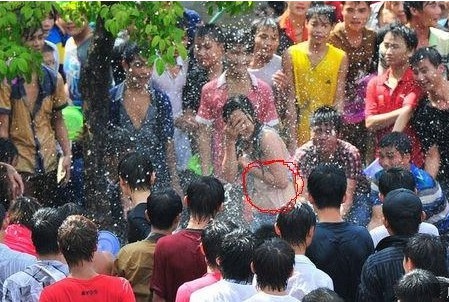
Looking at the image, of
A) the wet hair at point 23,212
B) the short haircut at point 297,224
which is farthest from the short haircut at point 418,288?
the wet hair at point 23,212

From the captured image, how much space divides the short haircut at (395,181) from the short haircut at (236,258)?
1.79 m

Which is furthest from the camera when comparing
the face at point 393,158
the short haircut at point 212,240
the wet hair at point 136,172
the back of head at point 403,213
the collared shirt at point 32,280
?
the face at point 393,158

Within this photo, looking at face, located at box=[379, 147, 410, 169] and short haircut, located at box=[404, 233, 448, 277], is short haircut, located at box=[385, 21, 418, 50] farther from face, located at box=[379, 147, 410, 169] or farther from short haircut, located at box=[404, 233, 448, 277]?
short haircut, located at box=[404, 233, 448, 277]

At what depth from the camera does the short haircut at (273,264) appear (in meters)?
8.33

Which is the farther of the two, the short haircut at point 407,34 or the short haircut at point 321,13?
the short haircut at point 321,13

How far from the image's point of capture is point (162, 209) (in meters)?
9.64

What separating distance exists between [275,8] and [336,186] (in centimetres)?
Answer: 503

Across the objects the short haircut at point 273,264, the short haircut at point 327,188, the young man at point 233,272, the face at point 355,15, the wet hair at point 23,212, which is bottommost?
the face at point 355,15

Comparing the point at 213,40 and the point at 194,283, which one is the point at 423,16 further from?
the point at 194,283

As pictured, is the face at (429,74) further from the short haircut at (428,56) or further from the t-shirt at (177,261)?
the t-shirt at (177,261)

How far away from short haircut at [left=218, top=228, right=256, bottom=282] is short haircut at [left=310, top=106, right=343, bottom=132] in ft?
11.5

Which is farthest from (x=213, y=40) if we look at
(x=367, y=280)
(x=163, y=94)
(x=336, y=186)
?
(x=367, y=280)

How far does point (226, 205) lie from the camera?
12.3 meters

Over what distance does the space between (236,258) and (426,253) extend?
3.46ft
